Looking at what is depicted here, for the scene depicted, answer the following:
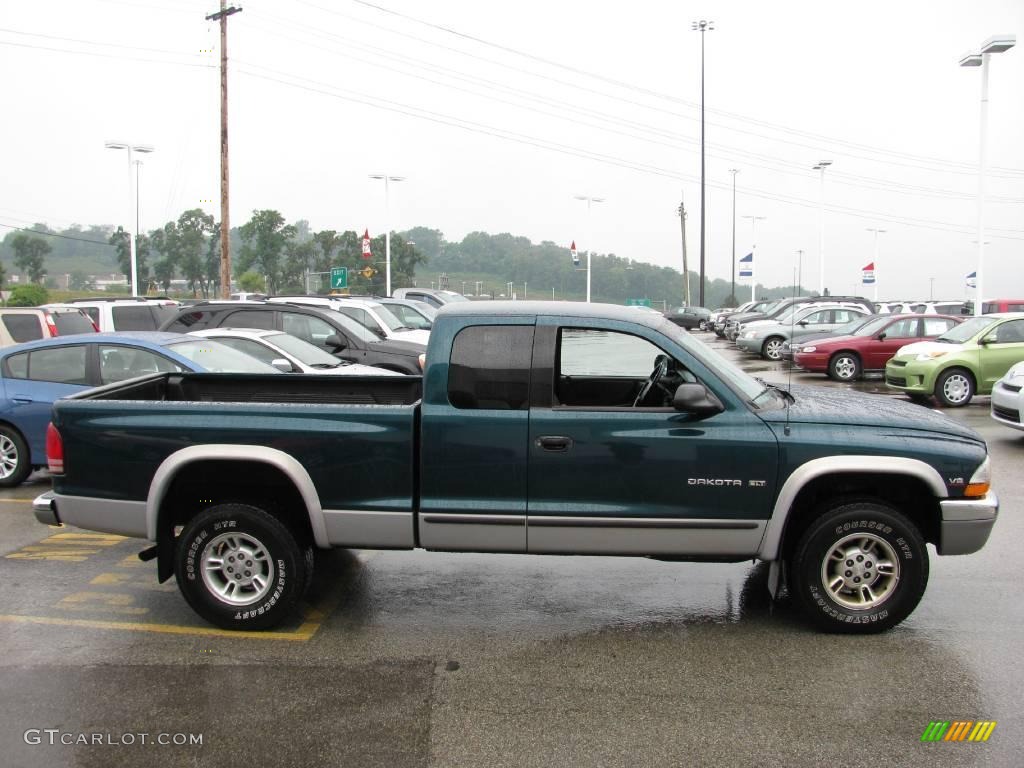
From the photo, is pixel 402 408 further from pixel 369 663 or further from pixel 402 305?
pixel 402 305

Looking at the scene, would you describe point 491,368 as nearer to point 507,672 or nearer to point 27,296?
point 507,672

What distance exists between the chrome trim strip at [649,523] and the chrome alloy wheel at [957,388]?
11.8 metres

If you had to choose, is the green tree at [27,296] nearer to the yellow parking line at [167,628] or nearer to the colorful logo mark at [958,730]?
the yellow parking line at [167,628]

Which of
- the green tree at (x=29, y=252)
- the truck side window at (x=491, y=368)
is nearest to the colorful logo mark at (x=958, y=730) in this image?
the truck side window at (x=491, y=368)

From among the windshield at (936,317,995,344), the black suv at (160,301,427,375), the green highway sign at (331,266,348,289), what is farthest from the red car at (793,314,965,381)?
the green highway sign at (331,266,348,289)

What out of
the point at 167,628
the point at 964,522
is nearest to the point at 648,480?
the point at 964,522

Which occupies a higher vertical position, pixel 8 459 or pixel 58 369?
pixel 58 369

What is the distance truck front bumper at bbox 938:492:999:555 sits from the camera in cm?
488

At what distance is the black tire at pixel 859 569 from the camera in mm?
4875

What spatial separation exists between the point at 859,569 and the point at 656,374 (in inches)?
67.4

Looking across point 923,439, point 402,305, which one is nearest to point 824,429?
point 923,439

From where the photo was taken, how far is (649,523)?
4836mm

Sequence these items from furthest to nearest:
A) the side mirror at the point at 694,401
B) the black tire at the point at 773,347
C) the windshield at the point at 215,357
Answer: the black tire at the point at 773,347
the windshield at the point at 215,357
the side mirror at the point at 694,401

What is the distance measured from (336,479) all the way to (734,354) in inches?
1054
